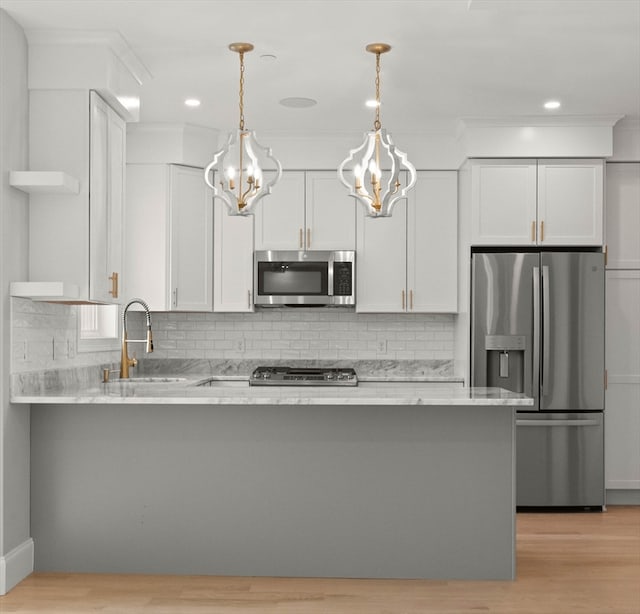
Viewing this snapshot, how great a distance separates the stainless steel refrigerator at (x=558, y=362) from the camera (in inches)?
219

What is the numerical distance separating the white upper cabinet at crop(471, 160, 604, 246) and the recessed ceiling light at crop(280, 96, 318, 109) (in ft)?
4.03

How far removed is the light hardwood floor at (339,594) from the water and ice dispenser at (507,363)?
60.4 inches

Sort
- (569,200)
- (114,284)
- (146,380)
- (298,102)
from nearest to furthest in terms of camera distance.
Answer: (114,284) < (298,102) < (146,380) < (569,200)

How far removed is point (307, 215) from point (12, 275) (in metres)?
2.69

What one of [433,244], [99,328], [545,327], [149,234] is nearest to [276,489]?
[99,328]

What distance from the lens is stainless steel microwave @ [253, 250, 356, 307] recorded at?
6.02m

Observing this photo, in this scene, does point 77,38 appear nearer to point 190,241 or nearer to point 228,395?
point 228,395

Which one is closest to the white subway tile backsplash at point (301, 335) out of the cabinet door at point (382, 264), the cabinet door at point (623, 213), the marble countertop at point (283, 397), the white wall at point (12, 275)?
the cabinet door at point (382, 264)

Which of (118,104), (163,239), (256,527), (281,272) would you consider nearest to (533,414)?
(281,272)

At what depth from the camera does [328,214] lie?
6094 mm

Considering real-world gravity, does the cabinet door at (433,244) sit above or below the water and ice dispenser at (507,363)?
above

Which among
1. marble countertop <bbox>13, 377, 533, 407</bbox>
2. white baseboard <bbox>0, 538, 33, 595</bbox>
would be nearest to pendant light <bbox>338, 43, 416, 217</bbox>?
marble countertop <bbox>13, 377, 533, 407</bbox>

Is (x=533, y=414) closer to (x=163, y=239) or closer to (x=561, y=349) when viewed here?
(x=561, y=349)

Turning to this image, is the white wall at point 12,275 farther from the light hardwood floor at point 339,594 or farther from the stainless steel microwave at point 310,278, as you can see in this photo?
the stainless steel microwave at point 310,278
